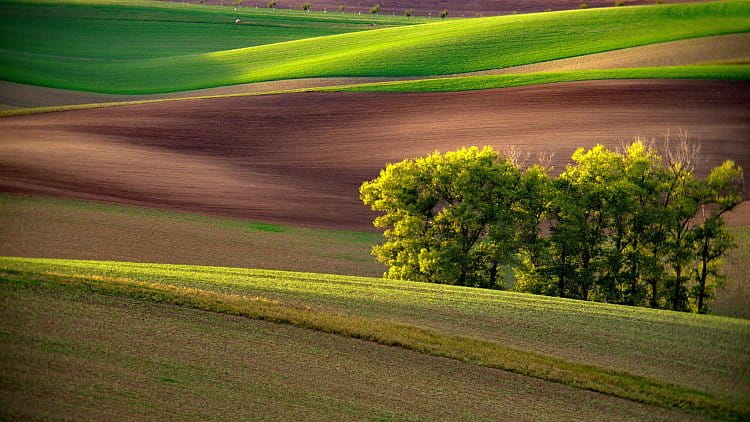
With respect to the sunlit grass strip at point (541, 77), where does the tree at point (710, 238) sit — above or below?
below

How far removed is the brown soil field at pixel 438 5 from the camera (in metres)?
148

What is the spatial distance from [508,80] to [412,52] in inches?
730

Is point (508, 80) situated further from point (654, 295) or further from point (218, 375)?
point (218, 375)

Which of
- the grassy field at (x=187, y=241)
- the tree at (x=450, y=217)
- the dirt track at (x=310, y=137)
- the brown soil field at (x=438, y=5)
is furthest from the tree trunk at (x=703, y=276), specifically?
the brown soil field at (x=438, y=5)

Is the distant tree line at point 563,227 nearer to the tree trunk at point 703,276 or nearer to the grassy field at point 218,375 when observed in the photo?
the tree trunk at point 703,276

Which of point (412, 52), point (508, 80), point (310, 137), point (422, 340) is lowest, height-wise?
point (422, 340)

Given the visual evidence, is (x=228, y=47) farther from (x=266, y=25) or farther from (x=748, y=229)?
(x=748, y=229)

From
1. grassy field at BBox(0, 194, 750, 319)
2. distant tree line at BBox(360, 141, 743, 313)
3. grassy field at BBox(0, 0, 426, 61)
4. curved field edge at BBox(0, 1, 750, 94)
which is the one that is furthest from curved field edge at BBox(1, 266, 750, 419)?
grassy field at BBox(0, 0, 426, 61)

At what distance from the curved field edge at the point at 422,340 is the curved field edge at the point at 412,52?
58545 mm

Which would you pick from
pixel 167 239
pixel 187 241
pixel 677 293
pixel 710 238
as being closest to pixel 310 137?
pixel 187 241

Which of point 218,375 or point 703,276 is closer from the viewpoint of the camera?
point 218,375

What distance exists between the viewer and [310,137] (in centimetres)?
6950

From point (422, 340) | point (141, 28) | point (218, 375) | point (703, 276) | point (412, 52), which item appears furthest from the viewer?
point (141, 28)

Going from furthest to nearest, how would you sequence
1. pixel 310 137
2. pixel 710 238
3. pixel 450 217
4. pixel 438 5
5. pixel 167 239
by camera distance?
pixel 438 5 → pixel 310 137 → pixel 167 239 → pixel 710 238 → pixel 450 217
